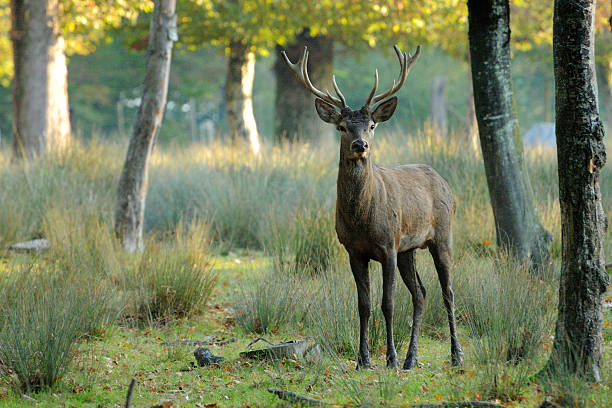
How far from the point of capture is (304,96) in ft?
69.8

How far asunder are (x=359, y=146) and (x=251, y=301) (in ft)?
9.03

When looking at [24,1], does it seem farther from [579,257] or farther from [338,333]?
[579,257]

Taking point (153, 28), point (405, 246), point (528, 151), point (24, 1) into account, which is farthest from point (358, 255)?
point (24, 1)

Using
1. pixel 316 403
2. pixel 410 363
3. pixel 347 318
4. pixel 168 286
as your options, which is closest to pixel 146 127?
pixel 168 286

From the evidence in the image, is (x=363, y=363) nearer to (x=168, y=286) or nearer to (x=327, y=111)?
(x=327, y=111)

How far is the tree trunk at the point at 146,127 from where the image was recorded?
1020 centimetres

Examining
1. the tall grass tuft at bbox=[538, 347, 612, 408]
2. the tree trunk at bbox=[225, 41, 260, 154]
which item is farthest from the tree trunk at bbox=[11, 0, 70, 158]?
the tall grass tuft at bbox=[538, 347, 612, 408]

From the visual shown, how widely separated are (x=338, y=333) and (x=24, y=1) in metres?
12.3

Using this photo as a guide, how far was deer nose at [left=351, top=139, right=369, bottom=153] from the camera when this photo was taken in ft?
17.4

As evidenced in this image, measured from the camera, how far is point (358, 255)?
571 cm

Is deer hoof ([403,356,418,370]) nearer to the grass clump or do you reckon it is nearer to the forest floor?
the forest floor

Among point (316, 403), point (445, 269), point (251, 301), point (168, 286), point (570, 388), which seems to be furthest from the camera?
point (168, 286)

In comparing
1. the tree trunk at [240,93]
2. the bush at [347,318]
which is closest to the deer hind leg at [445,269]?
the bush at [347,318]

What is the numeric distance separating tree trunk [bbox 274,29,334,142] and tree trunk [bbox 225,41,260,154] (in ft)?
3.21
